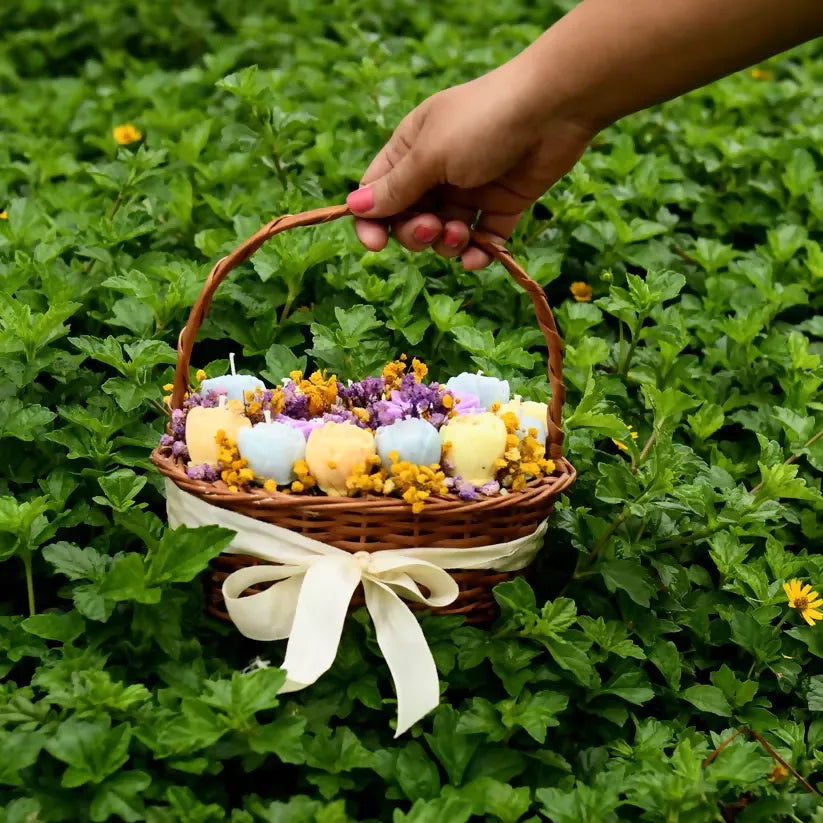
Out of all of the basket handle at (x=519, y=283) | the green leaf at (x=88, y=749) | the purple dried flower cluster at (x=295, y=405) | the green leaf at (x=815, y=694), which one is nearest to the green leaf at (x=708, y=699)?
the green leaf at (x=815, y=694)

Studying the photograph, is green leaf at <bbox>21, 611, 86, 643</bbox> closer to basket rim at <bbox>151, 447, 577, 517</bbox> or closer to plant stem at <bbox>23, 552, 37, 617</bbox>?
plant stem at <bbox>23, 552, 37, 617</bbox>

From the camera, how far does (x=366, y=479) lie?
1661mm

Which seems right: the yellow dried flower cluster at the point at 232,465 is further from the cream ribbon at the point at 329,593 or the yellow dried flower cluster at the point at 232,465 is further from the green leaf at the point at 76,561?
the green leaf at the point at 76,561

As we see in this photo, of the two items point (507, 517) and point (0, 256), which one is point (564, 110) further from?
point (0, 256)

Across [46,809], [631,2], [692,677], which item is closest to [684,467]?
[692,677]

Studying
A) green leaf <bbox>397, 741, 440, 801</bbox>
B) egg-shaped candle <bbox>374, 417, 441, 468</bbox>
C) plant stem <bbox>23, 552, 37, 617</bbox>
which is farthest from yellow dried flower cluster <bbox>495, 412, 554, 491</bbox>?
plant stem <bbox>23, 552, 37, 617</bbox>

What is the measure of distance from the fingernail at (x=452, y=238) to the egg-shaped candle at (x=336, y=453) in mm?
478

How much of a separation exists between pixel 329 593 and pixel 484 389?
0.48m

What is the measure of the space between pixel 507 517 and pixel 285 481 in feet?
1.16

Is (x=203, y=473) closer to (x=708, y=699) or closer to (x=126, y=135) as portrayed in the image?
(x=708, y=699)

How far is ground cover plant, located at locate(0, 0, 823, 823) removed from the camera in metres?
1.59

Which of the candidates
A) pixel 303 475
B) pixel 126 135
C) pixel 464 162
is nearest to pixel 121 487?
pixel 303 475

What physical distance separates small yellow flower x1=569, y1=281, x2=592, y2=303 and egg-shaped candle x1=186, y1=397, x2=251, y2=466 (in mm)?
1250

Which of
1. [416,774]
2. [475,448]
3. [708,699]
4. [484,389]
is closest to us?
[416,774]
